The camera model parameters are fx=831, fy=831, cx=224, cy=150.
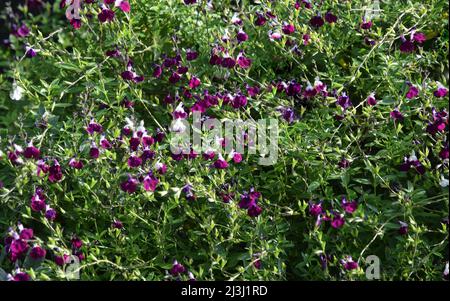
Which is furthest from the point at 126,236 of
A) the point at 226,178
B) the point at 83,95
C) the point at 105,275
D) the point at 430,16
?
the point at 430,16

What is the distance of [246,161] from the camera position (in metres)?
3.34

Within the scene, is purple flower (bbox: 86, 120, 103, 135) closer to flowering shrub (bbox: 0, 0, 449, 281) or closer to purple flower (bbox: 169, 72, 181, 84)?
flowering shrub (bbox: 0, 0, 449, 281)

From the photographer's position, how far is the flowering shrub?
311 cm

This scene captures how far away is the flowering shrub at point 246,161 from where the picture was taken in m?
3.11

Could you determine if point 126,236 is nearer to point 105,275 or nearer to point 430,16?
point 105,275

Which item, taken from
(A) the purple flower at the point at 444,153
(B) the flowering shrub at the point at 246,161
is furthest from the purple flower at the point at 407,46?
(A) the purple flower at the point at 444,153

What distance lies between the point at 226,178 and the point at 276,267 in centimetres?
41

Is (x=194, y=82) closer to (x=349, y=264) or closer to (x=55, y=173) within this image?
(x=55, y=173)

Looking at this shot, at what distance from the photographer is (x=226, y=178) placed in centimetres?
329

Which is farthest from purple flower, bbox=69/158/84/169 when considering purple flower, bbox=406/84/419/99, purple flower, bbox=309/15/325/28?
purple flower, bbox=406/84/419/99

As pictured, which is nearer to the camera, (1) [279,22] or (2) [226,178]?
(2) [226,178]

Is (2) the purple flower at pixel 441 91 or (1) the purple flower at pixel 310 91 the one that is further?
(1) the purple flower at pixel 310 91

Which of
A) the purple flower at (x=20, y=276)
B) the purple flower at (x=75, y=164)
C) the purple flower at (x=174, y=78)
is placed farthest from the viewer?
the purple flower at (x=174, y=78)

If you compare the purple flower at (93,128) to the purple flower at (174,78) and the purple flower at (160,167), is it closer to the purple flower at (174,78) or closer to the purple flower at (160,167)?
the purple flower at (160,167)
